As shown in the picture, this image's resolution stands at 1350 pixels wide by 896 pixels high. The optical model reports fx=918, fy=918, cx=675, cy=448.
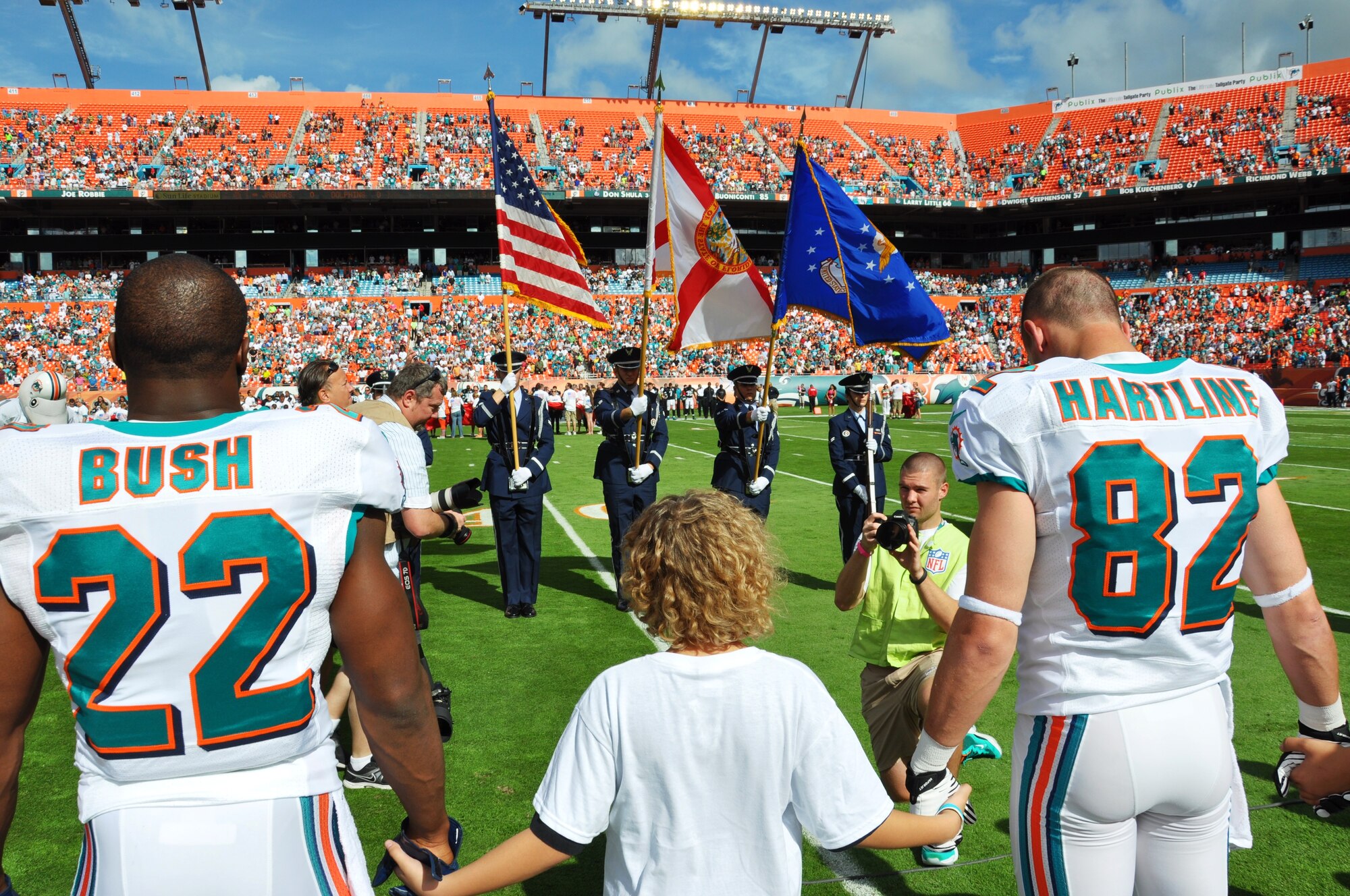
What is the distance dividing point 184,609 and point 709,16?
199ft

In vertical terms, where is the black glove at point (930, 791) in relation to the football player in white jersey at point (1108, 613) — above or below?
below

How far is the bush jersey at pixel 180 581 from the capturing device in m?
1.67

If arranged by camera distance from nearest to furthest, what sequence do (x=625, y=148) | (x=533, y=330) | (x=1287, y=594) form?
(x=1287, y=594), (x=533, y=330), (x=625, y=148)

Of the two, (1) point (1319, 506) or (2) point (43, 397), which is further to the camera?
(1) point (1319, 506)

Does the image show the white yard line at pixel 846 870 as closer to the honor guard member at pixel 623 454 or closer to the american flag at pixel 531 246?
the honor guard member at pixel 623 454

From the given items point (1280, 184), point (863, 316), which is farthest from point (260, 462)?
point (1280, 184)

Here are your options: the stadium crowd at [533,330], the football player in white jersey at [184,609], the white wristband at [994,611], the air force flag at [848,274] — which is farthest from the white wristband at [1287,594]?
the stadium crowd at [533,330]

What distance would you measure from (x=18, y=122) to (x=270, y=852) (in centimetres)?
5916

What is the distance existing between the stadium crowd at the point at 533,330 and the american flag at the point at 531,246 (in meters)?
29.7

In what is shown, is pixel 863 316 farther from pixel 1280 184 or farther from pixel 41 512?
pixel 1280 184

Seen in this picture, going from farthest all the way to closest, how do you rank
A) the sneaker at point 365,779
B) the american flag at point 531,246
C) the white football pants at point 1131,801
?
the american flag at point 531,246
the sneaker at point 365,779
the white football pants at point 1131,801

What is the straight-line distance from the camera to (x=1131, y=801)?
2.14 metres

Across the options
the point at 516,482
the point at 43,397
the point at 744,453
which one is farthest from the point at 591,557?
the point at 43,397

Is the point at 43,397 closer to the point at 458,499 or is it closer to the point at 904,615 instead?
the point at 458,499
